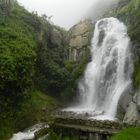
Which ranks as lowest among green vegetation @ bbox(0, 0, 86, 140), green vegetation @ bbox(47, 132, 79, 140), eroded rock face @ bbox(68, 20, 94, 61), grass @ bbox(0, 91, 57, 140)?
green vegetation @ bbox(47, 132, 79, 140)

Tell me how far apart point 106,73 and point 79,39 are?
45.7 feet

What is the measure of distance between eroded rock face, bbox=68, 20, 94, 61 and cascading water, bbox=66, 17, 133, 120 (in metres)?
2.62

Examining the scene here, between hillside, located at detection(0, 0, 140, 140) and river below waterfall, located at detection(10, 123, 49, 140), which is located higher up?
hillside, located at detection(0, 0, 140, 140)

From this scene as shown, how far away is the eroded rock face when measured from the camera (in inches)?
2200

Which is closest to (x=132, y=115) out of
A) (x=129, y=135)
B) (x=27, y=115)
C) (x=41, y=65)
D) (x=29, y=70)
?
(x=27, y=115)

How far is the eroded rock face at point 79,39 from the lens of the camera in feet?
183

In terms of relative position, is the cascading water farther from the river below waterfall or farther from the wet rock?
the wet rock

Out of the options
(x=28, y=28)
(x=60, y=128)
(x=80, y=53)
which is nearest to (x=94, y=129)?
(x=60, y=128)

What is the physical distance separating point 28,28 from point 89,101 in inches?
517

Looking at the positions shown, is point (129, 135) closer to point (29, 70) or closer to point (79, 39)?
point (29, 70)

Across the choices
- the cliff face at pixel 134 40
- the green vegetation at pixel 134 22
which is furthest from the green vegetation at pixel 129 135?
the green vegetation at pixel 134 22

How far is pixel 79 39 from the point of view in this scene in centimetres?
5809

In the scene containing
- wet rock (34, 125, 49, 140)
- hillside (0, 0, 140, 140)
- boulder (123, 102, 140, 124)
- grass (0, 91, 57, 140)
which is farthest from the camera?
boulder (123, 102, 140, 124)

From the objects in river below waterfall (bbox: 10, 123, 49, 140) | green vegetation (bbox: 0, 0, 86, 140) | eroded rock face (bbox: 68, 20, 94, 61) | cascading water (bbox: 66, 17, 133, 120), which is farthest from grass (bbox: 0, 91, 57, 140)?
eroded rock face (bbox: 68, 20, 94, 61)
